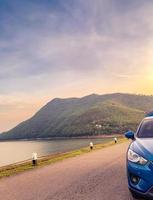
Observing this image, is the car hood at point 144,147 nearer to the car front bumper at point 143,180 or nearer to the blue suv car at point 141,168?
the blue suv car at point 141,168

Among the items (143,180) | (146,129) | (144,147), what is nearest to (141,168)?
(143,180)

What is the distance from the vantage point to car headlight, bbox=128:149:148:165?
22.2 feet

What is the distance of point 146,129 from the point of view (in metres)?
8.79

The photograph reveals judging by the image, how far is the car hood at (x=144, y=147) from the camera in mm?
6785

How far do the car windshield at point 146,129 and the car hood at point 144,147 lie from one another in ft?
1.45

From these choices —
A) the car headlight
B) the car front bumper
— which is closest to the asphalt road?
the car headlight

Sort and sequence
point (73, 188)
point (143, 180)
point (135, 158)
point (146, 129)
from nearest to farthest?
point (143, 180) → point (135, 158) → point (146, 129) → point (73, 188)

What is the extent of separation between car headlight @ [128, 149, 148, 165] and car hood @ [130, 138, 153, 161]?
7 centimetres

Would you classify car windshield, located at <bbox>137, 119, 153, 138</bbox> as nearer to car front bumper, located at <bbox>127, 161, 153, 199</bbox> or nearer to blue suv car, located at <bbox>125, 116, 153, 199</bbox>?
blue suv car, located at <bbox>125, 116, 153, 199</bbox>

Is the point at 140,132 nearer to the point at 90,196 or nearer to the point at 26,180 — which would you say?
the point at 90,196

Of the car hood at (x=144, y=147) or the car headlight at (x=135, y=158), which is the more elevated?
the car hood at (x=144, y=147)

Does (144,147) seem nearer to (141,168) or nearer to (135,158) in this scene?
(135,158)

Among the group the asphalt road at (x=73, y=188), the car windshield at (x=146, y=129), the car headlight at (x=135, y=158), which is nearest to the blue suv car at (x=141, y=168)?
the car headlight at (x=135, y=158)

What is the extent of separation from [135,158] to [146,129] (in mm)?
1877
